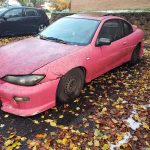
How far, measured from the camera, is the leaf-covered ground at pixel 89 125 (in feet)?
13.8

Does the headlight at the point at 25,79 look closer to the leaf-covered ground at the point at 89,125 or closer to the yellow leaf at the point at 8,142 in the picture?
the leaf-covered ground at the point at 89,125

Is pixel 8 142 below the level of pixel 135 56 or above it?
below

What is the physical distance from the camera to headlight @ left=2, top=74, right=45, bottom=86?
4605 millimetres

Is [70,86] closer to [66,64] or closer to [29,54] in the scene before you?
[66,64]

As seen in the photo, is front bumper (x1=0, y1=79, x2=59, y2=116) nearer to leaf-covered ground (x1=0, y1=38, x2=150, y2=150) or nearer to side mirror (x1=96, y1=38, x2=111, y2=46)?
leaf-covered ground (x1=0, y1=38, x2=150, y2=150)

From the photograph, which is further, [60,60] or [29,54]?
[29,54]

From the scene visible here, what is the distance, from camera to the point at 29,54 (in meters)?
5.31

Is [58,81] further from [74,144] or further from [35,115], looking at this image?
[74,144]

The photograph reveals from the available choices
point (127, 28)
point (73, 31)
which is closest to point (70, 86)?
point (73, 31)

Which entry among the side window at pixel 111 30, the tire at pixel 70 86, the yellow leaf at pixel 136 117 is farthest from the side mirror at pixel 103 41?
the yellow leaf at pixel 136 117

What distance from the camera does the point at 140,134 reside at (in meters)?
4.55

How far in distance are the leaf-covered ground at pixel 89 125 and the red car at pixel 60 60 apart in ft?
0.80

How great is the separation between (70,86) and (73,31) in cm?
152

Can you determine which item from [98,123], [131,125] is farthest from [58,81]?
[131,125]
